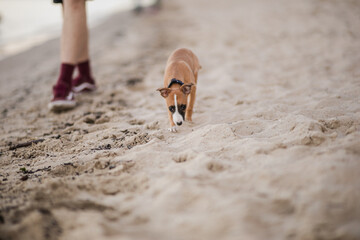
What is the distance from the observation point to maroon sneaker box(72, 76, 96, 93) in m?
4.63

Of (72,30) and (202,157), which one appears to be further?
(72,30)

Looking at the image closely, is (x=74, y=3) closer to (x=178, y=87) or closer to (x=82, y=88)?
(x=82, y=88)

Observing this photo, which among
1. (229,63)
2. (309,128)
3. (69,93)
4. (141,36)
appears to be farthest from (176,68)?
(141,36)

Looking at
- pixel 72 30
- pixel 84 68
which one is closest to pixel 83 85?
pixel 84 68

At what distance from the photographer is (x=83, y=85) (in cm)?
463

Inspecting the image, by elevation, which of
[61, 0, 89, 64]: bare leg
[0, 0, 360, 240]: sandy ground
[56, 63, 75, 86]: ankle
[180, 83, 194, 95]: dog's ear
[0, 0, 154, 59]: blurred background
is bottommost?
[0, 0, 360, 240]: sandy ground

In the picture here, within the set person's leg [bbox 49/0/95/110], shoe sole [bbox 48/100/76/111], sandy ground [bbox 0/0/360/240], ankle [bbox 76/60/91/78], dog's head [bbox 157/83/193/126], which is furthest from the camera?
ankle [bbox 76/60/91/78]

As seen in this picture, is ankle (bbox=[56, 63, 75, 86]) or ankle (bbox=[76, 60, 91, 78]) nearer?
ankle (bbox=[56, 63, 75, 86])

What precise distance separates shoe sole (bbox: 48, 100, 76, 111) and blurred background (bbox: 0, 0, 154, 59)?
7.70m

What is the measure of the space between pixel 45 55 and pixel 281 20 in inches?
316

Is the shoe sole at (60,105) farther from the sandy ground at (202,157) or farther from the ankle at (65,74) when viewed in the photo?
the ankle at (65,74)

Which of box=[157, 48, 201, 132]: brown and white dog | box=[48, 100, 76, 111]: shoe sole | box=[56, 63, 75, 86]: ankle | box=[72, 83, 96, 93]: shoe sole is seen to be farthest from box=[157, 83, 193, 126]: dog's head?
box=[72, 83, 96, 93]: shoe sole

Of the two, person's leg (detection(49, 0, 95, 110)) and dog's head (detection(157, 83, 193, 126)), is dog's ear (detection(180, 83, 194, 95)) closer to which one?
dog's head (detection(157, 83, 193, 126))

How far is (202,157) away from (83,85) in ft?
10.8
